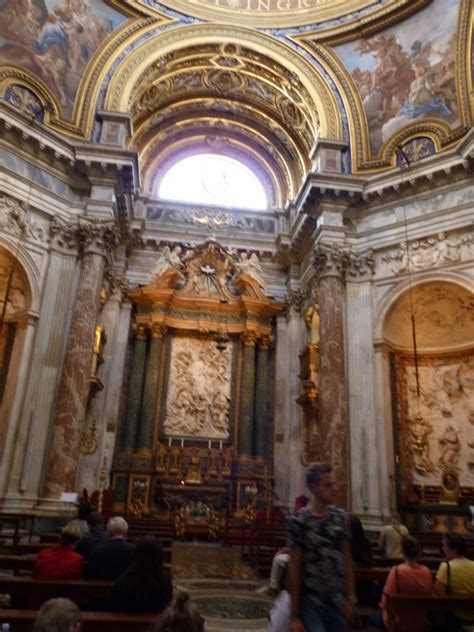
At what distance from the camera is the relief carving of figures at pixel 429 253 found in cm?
1334

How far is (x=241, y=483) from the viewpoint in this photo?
1600cm

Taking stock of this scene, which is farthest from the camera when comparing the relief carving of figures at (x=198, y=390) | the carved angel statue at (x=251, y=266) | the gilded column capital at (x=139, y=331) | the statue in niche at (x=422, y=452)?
the carved angel statue at (x=251, y=266)

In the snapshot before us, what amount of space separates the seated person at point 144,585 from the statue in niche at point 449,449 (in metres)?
11.4

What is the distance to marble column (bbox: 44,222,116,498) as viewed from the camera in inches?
473

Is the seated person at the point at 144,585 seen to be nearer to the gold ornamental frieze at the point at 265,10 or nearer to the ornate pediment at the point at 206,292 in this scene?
the ornate pediment at the point at 206,292

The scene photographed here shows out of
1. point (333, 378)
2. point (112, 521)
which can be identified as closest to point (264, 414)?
point (333, 378)

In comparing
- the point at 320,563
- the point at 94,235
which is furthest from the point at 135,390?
the point at 320,563

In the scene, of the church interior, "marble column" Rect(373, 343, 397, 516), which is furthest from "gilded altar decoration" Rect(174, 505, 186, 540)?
"marble column" Rect(373, 343, 397, 516)

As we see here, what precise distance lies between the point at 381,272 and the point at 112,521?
433 inches

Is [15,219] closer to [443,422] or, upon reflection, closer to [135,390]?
[135,390]

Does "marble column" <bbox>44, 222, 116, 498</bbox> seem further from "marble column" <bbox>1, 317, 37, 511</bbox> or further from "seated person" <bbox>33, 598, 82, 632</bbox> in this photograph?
"seated person" <bbox>33, 598, 82, 632</bbox>

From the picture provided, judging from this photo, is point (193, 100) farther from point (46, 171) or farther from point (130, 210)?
point (46, 171)

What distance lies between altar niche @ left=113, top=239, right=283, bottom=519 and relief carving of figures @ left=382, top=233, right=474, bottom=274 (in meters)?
4.99

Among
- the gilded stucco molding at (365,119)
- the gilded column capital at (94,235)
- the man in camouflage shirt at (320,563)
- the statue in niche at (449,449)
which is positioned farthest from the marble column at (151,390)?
the man in camouflage shirt at (320,563)
